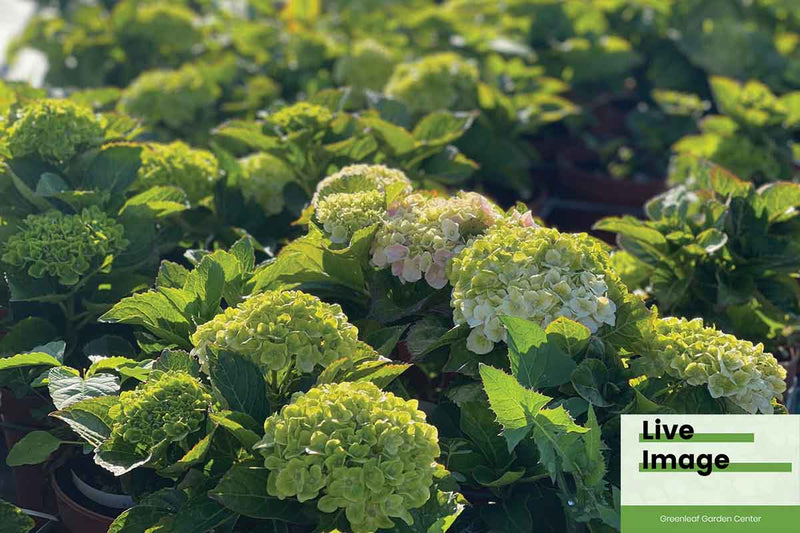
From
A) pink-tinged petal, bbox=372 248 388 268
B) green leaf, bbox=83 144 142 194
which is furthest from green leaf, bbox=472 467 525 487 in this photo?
green leaf, bbox=83 144 142 194

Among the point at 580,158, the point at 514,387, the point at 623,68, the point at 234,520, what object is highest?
the point at 514,387

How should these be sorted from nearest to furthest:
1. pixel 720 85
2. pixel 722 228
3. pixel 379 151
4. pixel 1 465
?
pixel 1 465 → pixel 722 228 → pixel 379 151 → pixel 720 85

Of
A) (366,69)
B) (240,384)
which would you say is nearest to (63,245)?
(240,384)

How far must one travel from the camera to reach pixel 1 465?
5.15 ft

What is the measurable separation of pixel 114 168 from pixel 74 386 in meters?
0.56

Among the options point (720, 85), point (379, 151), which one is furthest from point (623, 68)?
point (379, 151)

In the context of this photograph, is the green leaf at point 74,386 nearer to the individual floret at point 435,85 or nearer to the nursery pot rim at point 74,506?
the nursery pot rim at point 74,506

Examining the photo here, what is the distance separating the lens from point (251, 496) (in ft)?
3.51

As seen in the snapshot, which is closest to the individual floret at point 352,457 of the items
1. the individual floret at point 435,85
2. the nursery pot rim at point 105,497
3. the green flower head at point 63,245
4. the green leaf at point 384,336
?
the green leaf at point 384,336

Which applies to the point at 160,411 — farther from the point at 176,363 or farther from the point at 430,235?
the point at 430,235

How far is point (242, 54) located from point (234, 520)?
8.06ft

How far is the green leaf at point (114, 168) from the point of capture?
167 centimetres

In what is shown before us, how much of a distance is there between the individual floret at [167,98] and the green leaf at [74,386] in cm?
135

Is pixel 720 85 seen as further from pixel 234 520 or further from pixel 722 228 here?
pixel 234 520
